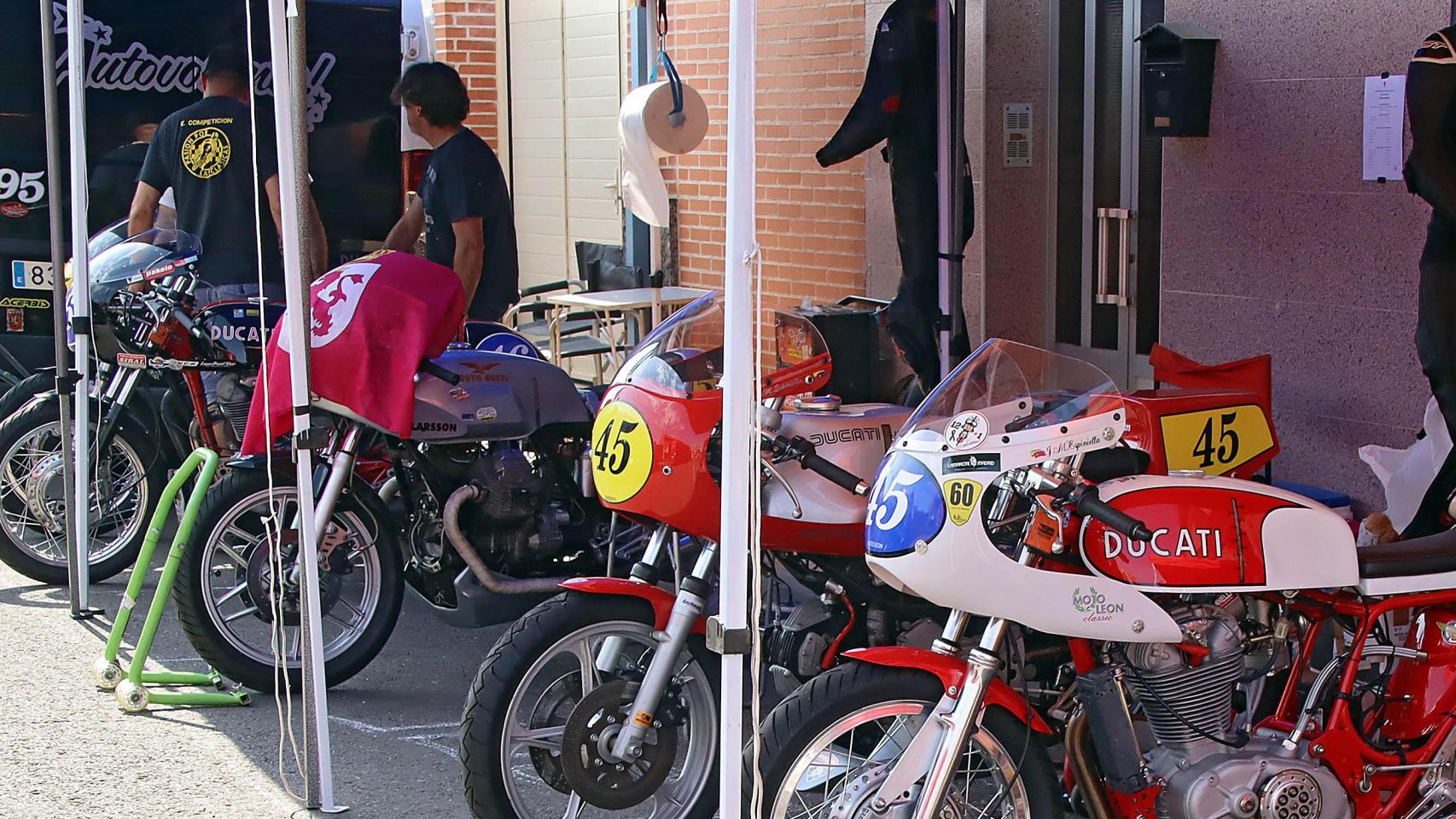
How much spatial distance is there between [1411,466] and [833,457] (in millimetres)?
1695

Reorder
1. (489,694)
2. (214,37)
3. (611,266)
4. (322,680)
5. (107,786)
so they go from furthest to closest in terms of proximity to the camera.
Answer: (611,266), (214,37), (107,786), (322,680), (489,694)

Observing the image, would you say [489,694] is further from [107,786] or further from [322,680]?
[107,786]

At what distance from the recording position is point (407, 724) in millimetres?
5141

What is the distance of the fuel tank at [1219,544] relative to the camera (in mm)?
3350

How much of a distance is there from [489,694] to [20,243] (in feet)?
14.7

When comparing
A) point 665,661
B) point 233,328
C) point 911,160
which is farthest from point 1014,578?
point 233,328

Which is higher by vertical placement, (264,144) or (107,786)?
(264,144)

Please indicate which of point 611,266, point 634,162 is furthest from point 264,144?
point 611,266

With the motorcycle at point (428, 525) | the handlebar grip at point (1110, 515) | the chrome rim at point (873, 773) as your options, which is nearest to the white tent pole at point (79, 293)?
the motorcycle at point (428, 525)

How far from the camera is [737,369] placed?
300 centimetres

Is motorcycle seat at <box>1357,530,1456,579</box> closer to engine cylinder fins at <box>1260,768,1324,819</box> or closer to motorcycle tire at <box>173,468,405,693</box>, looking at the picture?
engine cylinder fins at <box>1260,768,1324,819</box>

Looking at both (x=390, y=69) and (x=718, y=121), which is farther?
(x=718, y=121)

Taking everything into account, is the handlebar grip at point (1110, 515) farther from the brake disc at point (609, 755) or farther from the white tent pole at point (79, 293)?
the white tent pole at point (79, 293)

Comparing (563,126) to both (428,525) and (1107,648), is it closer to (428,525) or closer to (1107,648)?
(428,525)
